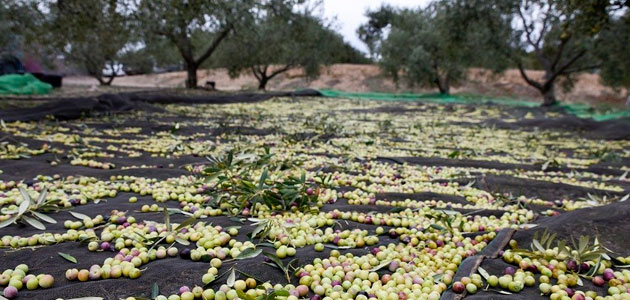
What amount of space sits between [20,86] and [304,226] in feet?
53.4

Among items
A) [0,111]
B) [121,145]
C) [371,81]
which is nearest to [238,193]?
[121,145]

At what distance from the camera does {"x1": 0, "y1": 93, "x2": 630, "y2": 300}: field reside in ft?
5.98

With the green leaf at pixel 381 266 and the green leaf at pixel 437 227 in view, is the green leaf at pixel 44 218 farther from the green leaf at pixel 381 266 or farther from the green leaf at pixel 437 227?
the green leaf at pixel 437 227

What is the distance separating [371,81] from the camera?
32188mm

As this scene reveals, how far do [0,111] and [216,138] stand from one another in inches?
161

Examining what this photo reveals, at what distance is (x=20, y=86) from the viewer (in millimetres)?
14703

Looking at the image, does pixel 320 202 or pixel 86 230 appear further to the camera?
pixel 320 202

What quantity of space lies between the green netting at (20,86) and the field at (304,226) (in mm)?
10492

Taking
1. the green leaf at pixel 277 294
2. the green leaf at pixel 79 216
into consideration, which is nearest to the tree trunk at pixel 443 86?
A: the green leaf at pixel 79 216

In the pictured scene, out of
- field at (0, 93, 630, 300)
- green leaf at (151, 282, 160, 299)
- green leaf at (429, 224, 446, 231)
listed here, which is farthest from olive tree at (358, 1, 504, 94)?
green leaf at (151, 282, 160, 299)

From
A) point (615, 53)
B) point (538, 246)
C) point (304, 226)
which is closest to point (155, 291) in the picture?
point (304, 226)

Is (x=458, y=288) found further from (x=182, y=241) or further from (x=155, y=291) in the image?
(x=182, y=241)

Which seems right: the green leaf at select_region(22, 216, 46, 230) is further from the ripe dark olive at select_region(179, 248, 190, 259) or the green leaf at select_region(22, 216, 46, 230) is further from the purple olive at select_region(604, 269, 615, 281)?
the purple olive at select_region(604, 269, 615, 281)

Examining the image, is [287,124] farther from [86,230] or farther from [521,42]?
[521,42]
